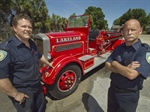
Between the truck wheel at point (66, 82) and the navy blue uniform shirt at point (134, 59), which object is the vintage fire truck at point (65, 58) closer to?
the truck wheel at point (66, 82)

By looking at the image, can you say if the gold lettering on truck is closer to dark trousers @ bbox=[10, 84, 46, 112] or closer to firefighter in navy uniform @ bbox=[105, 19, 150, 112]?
dark trousers @ bbox=[10, 84, 46, 112]

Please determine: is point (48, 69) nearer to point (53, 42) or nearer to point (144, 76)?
point (53, 42)

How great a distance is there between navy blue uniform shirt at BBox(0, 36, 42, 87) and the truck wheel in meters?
1.19

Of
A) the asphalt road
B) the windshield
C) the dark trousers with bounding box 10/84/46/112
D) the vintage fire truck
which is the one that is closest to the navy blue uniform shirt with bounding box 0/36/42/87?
the dark trousers with bounding box 10/84/46/112

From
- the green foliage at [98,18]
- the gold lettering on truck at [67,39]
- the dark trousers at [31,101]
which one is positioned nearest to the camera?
the dark trousers at [31,101]

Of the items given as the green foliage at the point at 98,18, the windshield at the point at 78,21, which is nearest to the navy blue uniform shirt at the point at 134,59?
the windshield at the point at 78,21

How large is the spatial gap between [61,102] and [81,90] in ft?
2.39

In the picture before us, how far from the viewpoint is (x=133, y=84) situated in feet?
4.95

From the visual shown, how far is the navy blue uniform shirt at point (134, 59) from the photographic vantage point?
1.37 metres

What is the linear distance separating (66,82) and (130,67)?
1919mm

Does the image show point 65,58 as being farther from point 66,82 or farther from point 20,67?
point 20,67

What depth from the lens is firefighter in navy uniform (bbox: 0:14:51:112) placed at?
4.56 feet

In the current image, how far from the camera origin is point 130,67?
4.60 feet

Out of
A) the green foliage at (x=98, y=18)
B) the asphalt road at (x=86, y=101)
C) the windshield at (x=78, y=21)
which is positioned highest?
the green foliage at (x=98, y=18)
